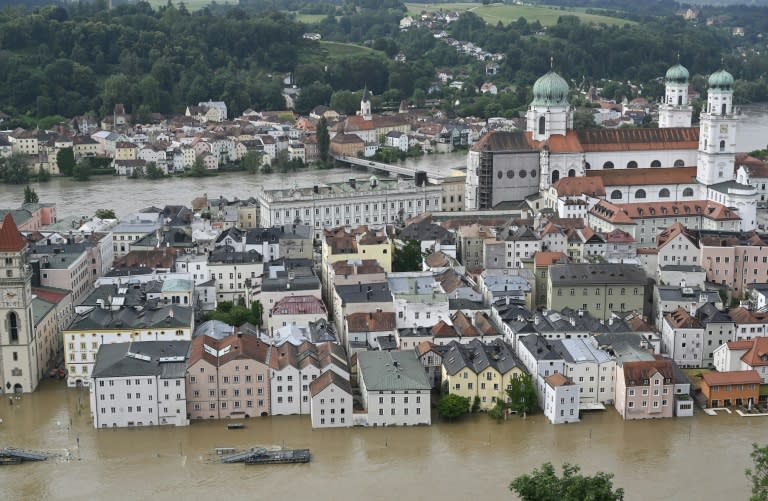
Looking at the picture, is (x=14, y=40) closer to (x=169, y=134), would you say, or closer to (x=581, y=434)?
(x=169, y=134)

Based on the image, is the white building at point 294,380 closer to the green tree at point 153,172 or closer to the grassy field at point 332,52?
the green tree at point 153,172

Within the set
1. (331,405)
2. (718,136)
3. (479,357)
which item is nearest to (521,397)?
(479,357)

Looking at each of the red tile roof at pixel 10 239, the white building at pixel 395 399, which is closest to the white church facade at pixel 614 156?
the white building at pixel 395 399

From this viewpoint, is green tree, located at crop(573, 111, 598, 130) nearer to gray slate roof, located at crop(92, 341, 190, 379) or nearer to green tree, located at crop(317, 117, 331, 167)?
green tree, located at crop(317, 117, 331, 167)

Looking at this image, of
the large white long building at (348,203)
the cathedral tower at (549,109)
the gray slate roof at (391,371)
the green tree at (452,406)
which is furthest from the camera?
the cathedral tower at (549,109)

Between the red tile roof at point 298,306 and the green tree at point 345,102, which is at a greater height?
the red tile roof at point 298,306

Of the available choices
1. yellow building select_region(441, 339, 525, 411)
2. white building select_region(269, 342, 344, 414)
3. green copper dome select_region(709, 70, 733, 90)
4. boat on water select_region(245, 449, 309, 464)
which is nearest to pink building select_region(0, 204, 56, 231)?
white building select_region(269, 342, 344, 414)
